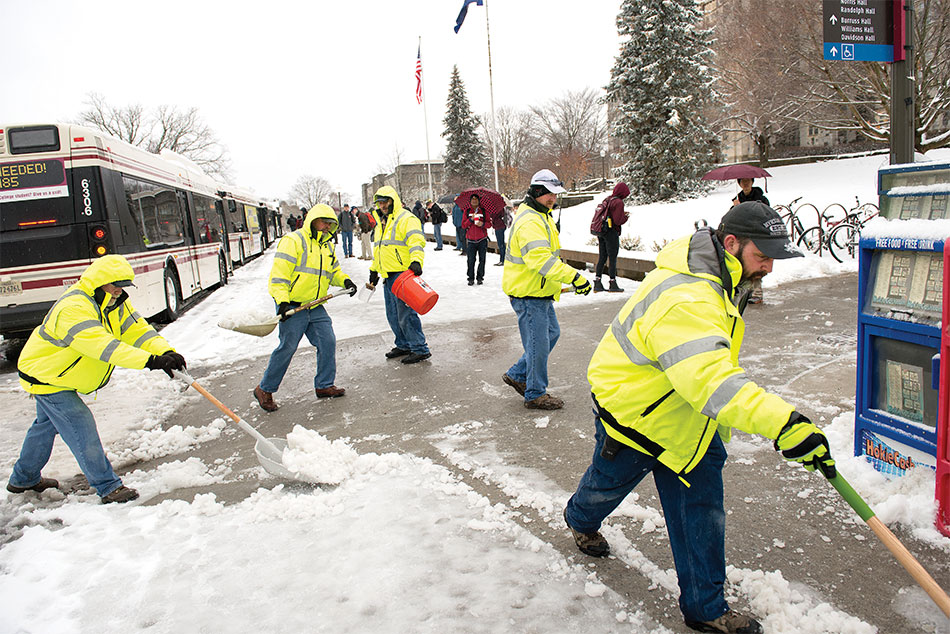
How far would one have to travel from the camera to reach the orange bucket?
668 centimetres

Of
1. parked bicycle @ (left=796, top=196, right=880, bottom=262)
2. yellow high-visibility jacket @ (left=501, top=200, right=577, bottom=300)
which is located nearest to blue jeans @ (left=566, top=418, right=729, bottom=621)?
yellow high-visibility jacket @ (left=501, top=200, right=577, bottom=300)

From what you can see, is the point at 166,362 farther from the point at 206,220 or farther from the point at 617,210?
the point at 206,220

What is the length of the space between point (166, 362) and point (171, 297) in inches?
325

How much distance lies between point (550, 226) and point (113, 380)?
216 inches

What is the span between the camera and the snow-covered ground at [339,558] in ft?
8.99

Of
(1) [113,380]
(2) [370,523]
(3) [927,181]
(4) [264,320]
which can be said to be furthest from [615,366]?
(1) [113,380]

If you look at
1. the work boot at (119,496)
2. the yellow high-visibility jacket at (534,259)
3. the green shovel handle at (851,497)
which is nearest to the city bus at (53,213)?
the work boot at (119,496)

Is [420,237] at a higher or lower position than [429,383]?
higher

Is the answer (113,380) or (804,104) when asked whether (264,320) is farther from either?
(804,104)

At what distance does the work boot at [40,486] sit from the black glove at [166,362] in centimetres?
118

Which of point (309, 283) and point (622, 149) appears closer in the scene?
point (309, 283)

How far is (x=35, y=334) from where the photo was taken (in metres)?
4.17

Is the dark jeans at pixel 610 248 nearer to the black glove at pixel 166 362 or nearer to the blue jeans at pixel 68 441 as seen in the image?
the black glove at pixel 166 362

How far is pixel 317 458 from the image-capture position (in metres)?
4.25
